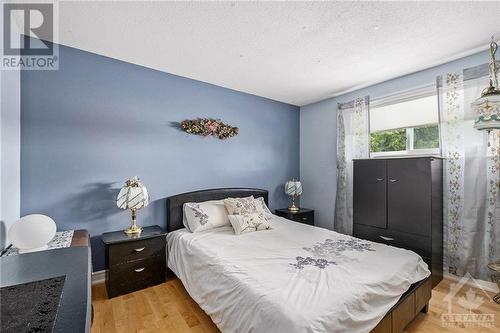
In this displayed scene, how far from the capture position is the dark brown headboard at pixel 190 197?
288cm

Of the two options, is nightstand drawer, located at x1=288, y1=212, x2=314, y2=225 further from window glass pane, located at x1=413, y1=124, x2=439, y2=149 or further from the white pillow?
window glass pane, located at x1=413, y1=124, x2=439, y2=149

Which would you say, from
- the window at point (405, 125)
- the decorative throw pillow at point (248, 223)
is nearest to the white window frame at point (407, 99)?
the window at point (405, 125)

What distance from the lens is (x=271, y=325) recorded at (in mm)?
1205

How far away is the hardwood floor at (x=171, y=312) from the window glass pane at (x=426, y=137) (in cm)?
160

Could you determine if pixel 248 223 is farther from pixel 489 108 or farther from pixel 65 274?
pixel 489 108

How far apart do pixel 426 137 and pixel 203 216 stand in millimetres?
2918

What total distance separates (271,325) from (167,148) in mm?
2348

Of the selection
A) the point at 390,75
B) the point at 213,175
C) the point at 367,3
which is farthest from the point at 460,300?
the point at 213,175

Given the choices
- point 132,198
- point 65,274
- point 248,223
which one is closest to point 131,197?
point 132,198

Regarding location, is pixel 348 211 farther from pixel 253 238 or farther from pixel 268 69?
pixel 268 69

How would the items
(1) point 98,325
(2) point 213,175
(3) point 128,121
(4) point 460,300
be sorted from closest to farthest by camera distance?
(1) point 98,325, (4) point 460,300, (3) point 128,121, (2) point 213,175

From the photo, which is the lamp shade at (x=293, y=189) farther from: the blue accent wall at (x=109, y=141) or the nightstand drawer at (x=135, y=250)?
the nightstand drawer at (x=135, y=250)

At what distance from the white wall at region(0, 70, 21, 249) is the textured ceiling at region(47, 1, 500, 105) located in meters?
0.66

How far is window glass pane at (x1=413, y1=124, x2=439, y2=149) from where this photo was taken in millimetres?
2826
